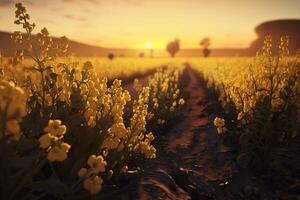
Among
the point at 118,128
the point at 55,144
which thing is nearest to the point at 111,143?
the point at 118,128

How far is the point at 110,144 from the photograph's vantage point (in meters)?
3.85

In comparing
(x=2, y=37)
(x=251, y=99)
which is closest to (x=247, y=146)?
(x=251, y=99)

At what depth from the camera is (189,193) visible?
14.5 ft

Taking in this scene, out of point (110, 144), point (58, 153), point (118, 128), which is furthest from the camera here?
point (110, 144)

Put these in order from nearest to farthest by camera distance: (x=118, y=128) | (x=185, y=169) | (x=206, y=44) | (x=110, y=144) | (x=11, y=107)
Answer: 1. (x=11, y=107)
2. (x=118, y=128)
3. (x=110, y=144)
4. (x=185, y=169)
5. (x=206, y=44)

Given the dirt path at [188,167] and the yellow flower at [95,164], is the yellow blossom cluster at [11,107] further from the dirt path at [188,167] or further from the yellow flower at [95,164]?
the dirt path at [188,167]

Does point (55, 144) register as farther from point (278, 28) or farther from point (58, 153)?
point (278, 28)

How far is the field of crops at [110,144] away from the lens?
272 cm

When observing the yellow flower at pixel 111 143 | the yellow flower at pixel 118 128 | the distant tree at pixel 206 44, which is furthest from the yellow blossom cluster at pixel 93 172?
the distant tree at pixel 206 44

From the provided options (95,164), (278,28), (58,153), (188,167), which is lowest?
(188,167)

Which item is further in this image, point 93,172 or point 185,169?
point 185,169

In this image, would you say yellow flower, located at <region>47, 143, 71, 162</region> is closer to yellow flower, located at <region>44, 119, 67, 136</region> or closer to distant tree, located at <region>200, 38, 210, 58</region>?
yellow flower, located at <region>44, 119, 67, 136</region>

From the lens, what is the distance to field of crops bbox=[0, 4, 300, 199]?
2.72m

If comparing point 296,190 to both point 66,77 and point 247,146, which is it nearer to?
point 247,146
